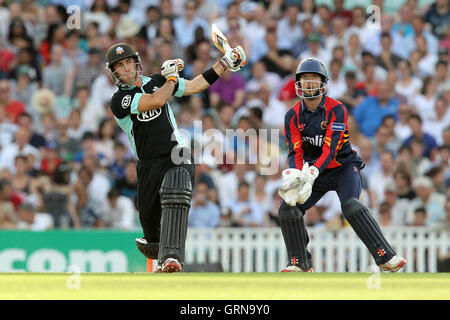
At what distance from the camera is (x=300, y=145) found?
9.75m

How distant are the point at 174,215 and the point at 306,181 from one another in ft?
4.22

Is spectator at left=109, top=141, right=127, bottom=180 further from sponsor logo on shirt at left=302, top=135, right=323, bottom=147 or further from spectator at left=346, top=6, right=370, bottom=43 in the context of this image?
sponsor logo on shirt at left=302, top=135, right=323, bottom=147

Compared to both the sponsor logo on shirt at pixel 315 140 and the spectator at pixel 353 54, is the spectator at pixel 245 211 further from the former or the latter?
the sponsor logo on shirt at pixel 315 140

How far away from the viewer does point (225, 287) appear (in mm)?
7445

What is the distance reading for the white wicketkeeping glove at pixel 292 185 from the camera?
9266 mm

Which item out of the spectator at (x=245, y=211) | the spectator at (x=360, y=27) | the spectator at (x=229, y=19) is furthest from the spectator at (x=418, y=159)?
the spectator at (x=229, y=19)

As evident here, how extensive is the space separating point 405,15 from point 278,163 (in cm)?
428

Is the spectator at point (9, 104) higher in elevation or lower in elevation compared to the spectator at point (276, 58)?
lower

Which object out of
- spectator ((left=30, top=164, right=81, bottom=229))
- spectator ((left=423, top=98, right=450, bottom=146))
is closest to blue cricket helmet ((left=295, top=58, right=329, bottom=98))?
spectator ((left=30, top=164, right=81, bottom=229))

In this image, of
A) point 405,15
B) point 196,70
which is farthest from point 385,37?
point 196,70

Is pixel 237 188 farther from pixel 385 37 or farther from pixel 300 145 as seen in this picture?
pixel 300 145

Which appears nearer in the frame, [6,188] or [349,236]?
[349,236]

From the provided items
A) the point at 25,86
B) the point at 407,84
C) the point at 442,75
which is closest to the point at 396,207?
the point at 407,84

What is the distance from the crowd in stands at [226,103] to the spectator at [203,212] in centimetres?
2
